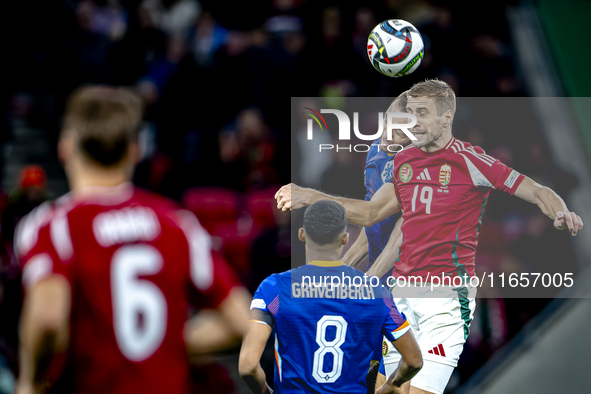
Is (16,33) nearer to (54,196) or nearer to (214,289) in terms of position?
(54,196)

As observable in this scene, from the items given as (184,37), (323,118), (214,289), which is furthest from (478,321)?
(184,37)

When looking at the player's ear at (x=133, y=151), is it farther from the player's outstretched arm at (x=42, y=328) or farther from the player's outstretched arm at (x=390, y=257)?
the player's outstretched arm at (x=390, y=257)

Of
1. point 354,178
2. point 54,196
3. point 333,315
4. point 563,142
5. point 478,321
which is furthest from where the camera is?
point 54,196

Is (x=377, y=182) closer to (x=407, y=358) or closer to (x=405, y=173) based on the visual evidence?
(x=405, y=173)

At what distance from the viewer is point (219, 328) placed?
1.83 m

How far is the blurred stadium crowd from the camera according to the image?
17.0 ft

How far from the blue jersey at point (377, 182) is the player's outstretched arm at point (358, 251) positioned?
0.11 feet

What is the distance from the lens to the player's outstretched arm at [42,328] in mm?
1538

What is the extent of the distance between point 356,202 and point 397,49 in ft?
3.99

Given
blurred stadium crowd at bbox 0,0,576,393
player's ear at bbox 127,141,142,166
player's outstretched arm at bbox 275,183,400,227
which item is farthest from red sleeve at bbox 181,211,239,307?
blurred stadium crowd at bbox 0,0,576,393

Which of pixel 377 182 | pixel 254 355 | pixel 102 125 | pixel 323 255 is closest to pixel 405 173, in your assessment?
pixel 377 182

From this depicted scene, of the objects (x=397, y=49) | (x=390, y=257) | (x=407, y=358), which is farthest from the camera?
(x=397, y=49)

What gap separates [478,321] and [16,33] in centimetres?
675

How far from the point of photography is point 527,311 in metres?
5.79
